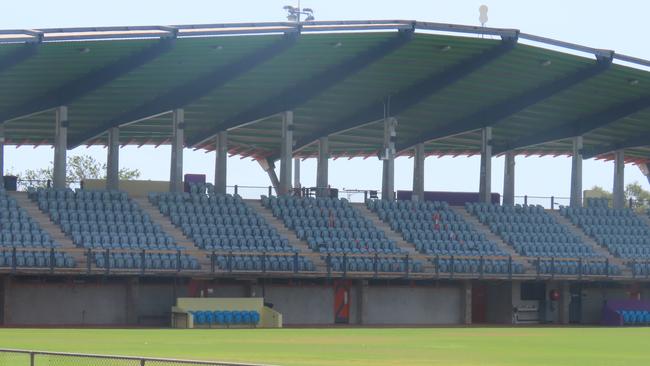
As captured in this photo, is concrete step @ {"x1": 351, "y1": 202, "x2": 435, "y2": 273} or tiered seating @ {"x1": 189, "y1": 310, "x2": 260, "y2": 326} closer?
tiered seating @ {"x1": 189, "y1": 310, "x2": 260, "y2": 326}

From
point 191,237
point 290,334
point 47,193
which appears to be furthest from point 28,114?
point 290,334

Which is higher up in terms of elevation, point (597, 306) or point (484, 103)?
point (484, 103)

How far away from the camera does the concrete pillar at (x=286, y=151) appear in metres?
61.0

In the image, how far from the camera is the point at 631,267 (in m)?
61.2

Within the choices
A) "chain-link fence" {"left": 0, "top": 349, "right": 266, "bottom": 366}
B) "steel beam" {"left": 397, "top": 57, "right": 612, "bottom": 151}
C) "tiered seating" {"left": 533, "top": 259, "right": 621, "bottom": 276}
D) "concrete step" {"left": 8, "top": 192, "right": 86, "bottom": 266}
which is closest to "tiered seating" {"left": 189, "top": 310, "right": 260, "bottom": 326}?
"concrete step" {"left": 8, "top": 192, "right": 86, "bottom": 266}

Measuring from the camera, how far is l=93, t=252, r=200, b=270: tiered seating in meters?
49.4

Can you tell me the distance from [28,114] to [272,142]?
14724mm

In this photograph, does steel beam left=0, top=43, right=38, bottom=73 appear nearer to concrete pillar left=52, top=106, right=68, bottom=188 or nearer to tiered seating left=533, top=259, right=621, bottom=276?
concrete pillar left=52, top=106, right=68, bottom=188

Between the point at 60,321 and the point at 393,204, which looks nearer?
the point at 60,321

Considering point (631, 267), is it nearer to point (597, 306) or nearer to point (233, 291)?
point (597, 306)

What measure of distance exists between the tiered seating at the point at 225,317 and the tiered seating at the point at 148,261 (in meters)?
1.84

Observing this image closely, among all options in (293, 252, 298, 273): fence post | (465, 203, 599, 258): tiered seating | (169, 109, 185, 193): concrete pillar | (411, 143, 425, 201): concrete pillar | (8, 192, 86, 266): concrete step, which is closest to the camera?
(8, 192, 86, 266): concrete step

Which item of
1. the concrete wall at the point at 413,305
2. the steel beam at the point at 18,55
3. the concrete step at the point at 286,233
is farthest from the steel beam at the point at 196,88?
the concrete wall at the point at 413,305

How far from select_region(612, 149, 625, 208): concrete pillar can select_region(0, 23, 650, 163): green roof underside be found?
494 millimetres
